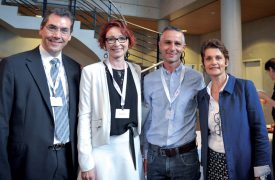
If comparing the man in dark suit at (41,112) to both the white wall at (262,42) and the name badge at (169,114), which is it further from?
the white wall at (262,42)

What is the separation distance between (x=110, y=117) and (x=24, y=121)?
505mm

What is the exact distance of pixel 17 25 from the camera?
4973mm

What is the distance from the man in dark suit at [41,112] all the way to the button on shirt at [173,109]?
1.85ft

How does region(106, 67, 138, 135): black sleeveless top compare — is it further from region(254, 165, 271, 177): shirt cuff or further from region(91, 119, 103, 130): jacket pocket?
region(254, 165, 271, 177): shirt cuff

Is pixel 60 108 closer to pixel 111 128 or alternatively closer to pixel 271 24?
pixel 111 128

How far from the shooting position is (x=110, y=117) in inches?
63.3

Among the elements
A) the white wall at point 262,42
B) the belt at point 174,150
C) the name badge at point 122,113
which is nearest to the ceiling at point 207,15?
the white wall at point 262,42

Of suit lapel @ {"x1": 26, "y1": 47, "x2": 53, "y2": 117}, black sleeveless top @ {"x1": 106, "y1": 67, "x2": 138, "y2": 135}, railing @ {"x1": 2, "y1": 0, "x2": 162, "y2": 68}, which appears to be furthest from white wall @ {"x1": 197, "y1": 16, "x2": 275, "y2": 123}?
suit lapel @ {"x1": 26, "y1": 47, "x2": 53, "y2": 117}

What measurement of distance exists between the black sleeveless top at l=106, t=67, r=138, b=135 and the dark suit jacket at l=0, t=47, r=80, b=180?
38 centimetres

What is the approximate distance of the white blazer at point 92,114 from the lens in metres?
1.56

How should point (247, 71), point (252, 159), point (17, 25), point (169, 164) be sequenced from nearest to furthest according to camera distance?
point (252, 159) → point (169, 164) → point (17, 25) → point (247, 71)

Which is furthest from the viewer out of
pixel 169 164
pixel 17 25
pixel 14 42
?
A: pixel 14 42

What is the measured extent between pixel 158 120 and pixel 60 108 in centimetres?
69

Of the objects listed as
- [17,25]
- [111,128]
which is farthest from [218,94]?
[17,25]
